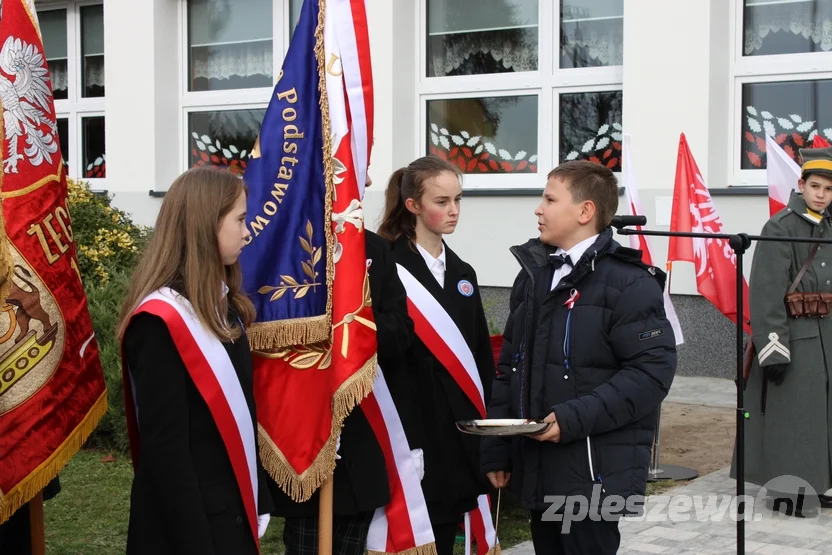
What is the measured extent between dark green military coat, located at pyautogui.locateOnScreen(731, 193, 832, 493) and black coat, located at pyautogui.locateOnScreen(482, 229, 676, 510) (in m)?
2.40

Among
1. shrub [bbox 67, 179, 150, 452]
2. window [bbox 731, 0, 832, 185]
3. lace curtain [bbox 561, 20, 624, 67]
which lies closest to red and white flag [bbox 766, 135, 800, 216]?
window [bbox 731, 0, 832, 185]

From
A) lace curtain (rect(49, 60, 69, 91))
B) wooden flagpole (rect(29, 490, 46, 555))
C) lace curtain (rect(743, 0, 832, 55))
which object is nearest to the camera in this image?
wooden flagpole (rect(29, 490, 46, 555))

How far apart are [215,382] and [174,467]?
26 centimetres

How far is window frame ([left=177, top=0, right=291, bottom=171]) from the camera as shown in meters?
12.2

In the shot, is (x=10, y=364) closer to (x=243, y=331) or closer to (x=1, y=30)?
(x=243, y=331)

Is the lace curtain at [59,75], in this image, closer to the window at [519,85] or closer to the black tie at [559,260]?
the window at [519,85]

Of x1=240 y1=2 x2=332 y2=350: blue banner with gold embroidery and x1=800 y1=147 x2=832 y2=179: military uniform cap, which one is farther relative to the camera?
x1=800 y1=147 x2=832 y2=179: military uniform cap

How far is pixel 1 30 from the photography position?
3658 mm

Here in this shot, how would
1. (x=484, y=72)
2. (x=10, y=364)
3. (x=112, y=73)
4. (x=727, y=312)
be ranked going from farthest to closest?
(x=112, y=73) < (x=484, y=72) < (x=727, y=312) < (x=10, y=364)

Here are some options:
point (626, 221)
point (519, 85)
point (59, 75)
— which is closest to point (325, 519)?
point (626, 221)

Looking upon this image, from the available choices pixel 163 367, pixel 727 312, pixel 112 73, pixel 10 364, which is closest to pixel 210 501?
pixel 163 367

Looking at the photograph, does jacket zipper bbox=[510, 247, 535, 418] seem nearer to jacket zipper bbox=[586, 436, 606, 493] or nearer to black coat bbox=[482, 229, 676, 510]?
black coat bbox=[482, 229, 676, 510]

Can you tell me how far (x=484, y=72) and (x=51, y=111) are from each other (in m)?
7.76

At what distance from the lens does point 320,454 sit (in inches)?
137
